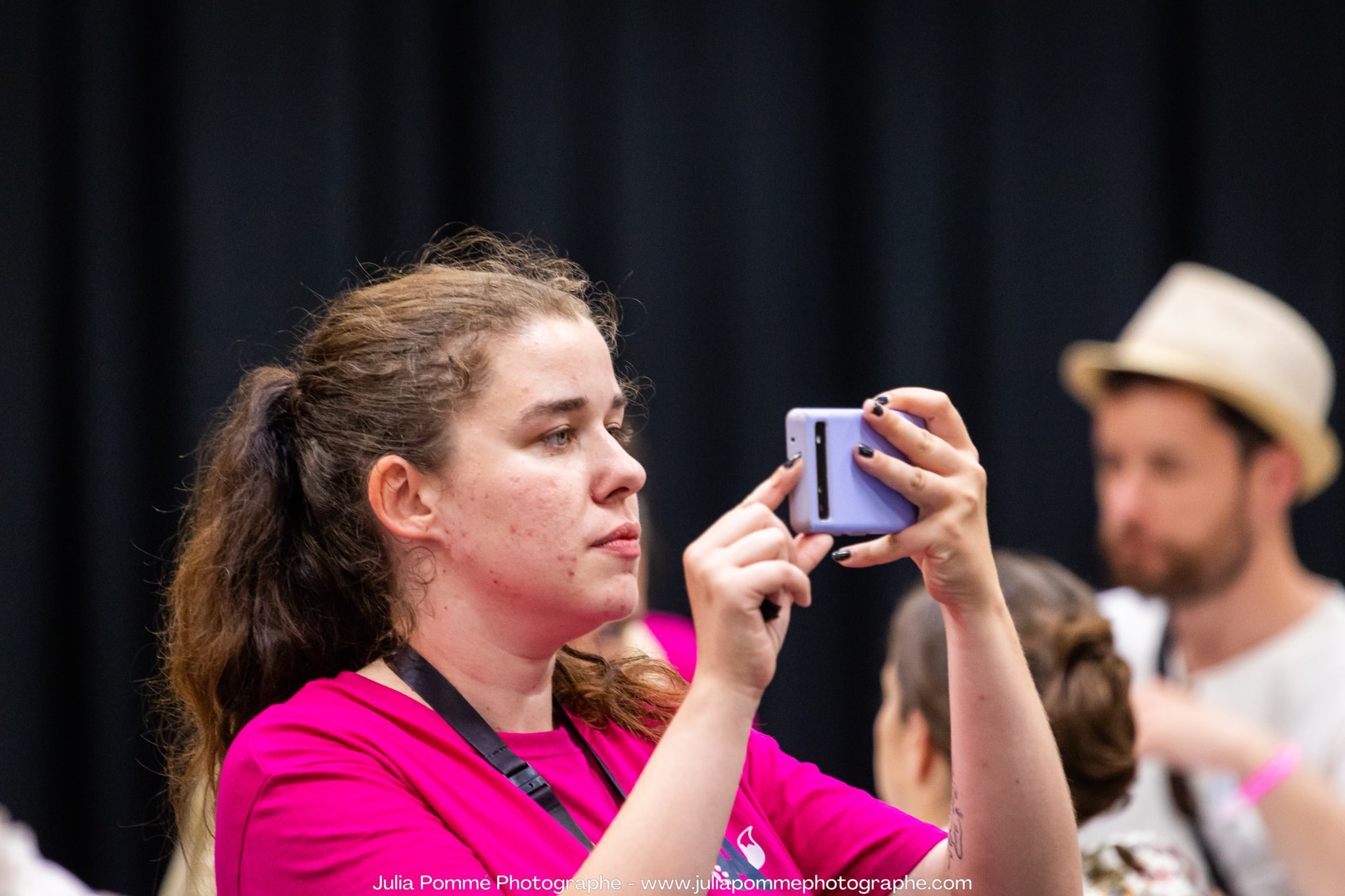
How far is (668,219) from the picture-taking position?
3184 millimetres

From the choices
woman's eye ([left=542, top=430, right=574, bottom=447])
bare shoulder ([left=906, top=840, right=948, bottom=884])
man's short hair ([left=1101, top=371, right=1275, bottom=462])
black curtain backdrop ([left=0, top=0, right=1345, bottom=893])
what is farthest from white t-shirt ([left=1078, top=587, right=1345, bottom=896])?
woman's eye ([left=542, top=430, right=574, bottom=447])

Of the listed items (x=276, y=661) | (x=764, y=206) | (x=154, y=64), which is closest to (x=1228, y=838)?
(x=764, y=206)

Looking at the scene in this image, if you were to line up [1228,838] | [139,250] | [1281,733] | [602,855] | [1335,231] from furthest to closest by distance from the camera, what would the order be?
[1335,231] → [139,250] → [1281,733] → [1228,838] → [602,855]

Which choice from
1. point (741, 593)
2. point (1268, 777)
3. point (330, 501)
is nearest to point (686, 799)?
point (741, 593)

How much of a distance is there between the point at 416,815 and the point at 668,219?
234 centimetres

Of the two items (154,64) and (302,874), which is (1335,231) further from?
(302,874)

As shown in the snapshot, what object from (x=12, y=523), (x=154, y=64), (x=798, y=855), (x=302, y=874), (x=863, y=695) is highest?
(x=154, y=64)

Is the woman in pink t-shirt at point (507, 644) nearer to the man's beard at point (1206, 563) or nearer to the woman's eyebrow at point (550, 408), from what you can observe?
the woman's eyebrow at point (550, 408)

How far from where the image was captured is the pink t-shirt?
0.98 m

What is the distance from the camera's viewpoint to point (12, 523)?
2752 millimetres

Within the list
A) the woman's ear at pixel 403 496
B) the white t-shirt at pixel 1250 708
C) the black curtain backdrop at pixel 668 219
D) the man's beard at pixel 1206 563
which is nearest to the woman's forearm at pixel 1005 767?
the woman's ear at pixel 403 496

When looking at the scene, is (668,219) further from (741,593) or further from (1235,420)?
(741,593)

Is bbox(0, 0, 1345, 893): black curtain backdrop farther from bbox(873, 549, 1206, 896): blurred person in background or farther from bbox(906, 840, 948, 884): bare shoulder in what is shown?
bbox(906, 840, 948, 884): bare shoulder

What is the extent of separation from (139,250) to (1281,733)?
2.63 m
